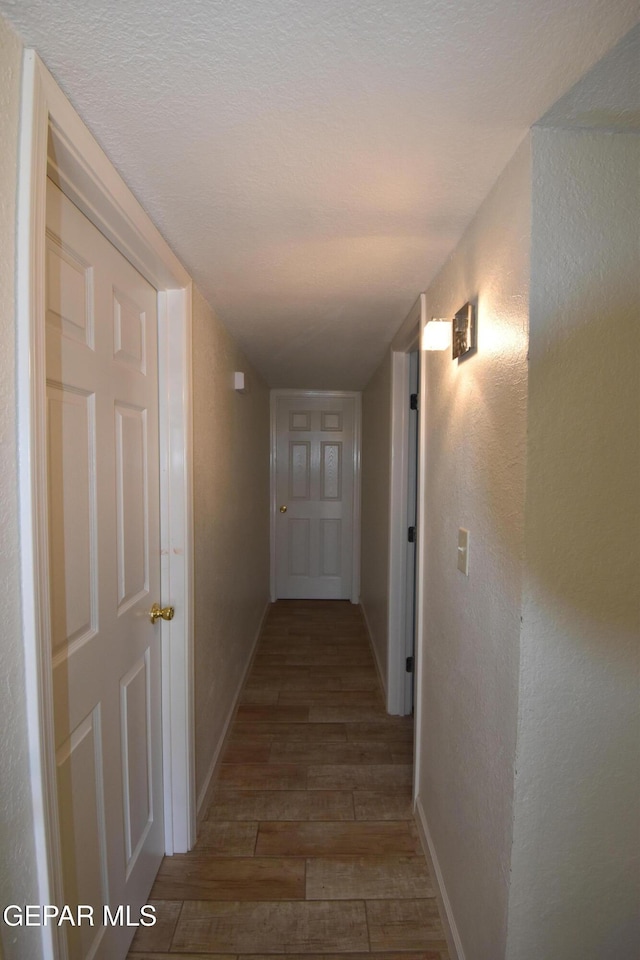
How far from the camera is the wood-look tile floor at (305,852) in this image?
4.20ft

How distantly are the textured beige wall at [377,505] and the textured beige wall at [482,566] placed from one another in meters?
1.07

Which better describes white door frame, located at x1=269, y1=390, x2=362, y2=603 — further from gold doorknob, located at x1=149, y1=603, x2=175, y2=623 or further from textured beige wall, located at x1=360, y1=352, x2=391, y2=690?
gold doorknob, located at x1=149, y1=603, x2=175, y2=623

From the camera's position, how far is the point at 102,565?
110 cm

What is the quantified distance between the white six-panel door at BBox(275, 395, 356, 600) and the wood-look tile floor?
1.70 metres

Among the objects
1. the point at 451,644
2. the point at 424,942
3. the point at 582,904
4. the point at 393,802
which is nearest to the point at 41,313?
the point at 451,644

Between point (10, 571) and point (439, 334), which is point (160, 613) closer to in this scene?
point (10, 571)

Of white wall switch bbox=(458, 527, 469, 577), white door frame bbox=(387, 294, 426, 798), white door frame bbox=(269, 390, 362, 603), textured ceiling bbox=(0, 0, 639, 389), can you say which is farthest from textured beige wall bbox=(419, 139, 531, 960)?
white door frame bbox=(269, 390, 362, 603)

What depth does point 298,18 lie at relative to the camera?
0.64m

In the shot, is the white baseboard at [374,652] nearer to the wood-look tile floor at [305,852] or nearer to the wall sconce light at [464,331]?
the wood-look tile floor at [305,852]

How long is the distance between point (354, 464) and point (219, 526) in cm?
236

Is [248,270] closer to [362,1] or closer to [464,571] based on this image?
[362,1]

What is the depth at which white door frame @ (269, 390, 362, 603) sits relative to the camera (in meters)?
4.12

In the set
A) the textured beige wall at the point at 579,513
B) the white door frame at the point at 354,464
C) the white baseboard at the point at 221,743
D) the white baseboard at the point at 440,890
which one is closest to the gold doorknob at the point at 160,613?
the white baseboard at the point at 221,743

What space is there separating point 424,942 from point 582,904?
630mm
